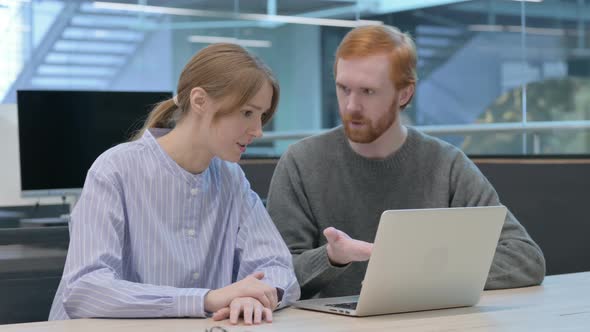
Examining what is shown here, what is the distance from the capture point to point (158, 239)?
179 centimetres

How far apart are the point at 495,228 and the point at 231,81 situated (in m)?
0.58

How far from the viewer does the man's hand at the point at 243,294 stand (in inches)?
63.5

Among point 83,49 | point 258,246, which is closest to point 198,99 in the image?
point 258,246

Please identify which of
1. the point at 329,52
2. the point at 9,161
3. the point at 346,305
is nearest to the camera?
the point at 346,305

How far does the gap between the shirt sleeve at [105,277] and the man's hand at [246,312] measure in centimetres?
4

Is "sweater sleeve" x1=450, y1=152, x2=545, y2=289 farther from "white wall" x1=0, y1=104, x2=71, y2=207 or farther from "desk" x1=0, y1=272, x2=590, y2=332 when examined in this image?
"white wall" x1=0, y1=104, x2=71, y2=207

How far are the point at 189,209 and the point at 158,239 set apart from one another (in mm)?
90

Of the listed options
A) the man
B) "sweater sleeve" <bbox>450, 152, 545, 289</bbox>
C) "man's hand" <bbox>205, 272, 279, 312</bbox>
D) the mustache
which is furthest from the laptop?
the mustache

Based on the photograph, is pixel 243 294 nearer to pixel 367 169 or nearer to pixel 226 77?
pixel 226 77

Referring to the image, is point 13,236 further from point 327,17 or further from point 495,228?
point 327,17

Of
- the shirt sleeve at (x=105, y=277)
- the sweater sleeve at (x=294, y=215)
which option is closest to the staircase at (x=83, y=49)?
the sweater sleeve at (x=294, y=215)

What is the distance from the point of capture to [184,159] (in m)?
1.86

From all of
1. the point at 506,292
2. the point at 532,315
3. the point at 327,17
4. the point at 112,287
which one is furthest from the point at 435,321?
the point at 327,17

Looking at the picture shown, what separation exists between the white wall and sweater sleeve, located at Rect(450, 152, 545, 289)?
175 centimetres
